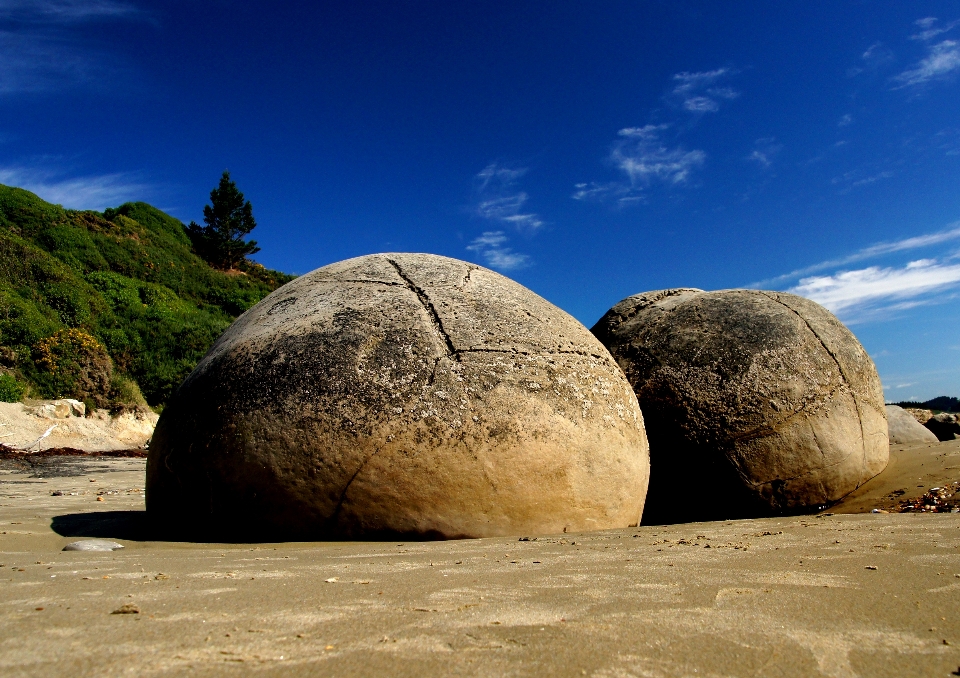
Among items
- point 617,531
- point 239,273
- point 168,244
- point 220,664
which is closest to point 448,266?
point 617,531

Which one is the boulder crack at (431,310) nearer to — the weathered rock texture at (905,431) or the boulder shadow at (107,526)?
the boulder shadow at (107,526)

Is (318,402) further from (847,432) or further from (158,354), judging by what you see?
(158,354)

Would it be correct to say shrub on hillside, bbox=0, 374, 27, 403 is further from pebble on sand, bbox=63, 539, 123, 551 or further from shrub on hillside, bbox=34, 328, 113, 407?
pebble on sand, bbox=63, 539, 123, 551

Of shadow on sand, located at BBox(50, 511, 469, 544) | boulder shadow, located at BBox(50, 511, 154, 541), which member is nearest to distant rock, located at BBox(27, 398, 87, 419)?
boulder shadow, located at BBox(50, 511, 154, 541)

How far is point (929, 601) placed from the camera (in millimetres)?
1884

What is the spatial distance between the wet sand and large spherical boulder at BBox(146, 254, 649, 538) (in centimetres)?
24

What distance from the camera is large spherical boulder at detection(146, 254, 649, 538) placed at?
3.34 m

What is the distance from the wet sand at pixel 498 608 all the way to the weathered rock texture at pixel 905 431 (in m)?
5.02

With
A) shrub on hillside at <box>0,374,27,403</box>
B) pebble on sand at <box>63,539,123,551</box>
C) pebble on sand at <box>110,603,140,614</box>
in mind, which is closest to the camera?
pebble on sand at <box>110,603,140,614</box>

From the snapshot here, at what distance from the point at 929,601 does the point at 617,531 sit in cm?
186

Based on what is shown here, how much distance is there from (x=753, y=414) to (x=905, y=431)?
3.71 meters

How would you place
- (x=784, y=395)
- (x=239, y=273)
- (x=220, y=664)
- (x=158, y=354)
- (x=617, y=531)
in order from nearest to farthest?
(x=220, y=664)
(x=617, y=531)
(x=784, y=395)
(x=158, y=354)
(x=239, y=273)

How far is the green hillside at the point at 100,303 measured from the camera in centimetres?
1573

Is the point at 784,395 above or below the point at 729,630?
above
